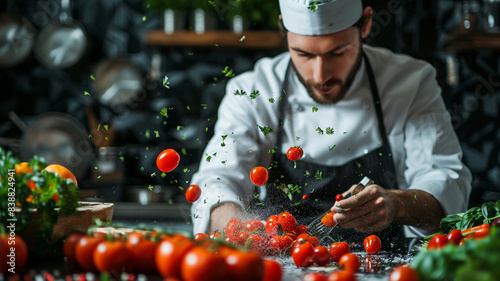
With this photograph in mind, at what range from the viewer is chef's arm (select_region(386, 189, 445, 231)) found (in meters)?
1.53

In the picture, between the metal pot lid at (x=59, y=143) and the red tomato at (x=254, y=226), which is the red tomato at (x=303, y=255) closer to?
the red tomato at (x=254, y=226)

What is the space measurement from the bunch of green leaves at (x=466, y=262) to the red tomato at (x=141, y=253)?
432mm

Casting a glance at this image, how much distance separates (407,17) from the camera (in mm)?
3271

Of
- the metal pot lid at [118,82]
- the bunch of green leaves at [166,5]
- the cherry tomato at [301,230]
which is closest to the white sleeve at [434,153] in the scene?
the cherry tomato at [301,230]

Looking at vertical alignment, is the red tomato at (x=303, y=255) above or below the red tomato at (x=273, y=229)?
below

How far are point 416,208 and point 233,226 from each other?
60 cm

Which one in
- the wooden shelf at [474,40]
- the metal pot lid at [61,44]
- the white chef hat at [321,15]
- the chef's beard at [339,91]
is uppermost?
the metal pot lid at [61,44]

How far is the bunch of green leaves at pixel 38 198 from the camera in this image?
983mm

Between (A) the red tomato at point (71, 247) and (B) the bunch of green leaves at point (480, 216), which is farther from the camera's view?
(B) the bunch of green leaves at point (480, 216)

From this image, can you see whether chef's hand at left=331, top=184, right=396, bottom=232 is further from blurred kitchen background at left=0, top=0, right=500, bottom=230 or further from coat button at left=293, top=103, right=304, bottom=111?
blurred kitchen background at left=0, top=0, right=500, bottom=230

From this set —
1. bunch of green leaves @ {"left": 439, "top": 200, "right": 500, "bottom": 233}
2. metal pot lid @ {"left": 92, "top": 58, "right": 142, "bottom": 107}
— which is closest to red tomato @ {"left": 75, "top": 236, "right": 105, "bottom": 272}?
bunch of green leaves @ {"left": 439, "top": 200, "right": 500, "bottom": 233}

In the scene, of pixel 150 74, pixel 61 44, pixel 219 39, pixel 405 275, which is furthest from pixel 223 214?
pixel 61 44

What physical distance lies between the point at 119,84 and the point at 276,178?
6.97ft

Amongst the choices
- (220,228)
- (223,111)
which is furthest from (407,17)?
(220,228)
